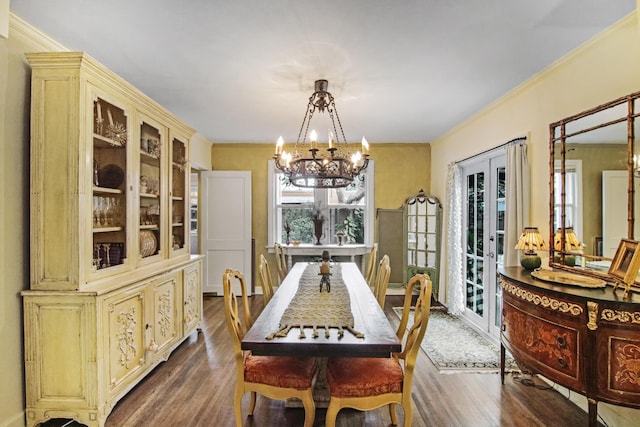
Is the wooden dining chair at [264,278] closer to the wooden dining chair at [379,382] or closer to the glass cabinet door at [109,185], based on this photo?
the glass cabinet door at [109,185]

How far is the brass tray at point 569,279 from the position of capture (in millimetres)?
2122

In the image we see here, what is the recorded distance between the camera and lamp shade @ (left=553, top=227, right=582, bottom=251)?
2.58m

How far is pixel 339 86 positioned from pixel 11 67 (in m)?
2.40

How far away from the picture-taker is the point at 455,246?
4.76 metres

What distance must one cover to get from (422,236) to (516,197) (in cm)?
227

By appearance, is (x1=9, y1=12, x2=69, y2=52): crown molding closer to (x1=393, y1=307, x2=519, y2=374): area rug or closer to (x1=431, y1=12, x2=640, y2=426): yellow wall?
(x1=431, y1=12, x2=640, y2=426): yellow wall

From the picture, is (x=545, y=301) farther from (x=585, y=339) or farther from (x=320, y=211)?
(x=320, y=211)

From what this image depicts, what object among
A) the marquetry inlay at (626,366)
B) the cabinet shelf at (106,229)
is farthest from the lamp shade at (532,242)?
the cabinet shelf at (106,229)

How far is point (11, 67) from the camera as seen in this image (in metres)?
2.13

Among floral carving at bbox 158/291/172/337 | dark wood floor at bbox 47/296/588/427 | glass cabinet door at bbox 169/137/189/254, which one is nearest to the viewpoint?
dark wood floor at bbox 47/296/588/427

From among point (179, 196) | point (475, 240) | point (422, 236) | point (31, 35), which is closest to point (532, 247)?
point (475, 240)

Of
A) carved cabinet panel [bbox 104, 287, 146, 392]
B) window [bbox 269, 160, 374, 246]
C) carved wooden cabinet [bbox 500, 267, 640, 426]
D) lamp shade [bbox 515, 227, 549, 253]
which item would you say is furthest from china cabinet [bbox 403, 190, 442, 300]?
carved cabinet panel [bbox 104, 287, 146, 392]

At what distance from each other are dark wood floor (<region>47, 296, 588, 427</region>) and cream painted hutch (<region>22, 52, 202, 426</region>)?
24cm

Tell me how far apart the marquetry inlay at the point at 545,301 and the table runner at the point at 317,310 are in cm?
118
